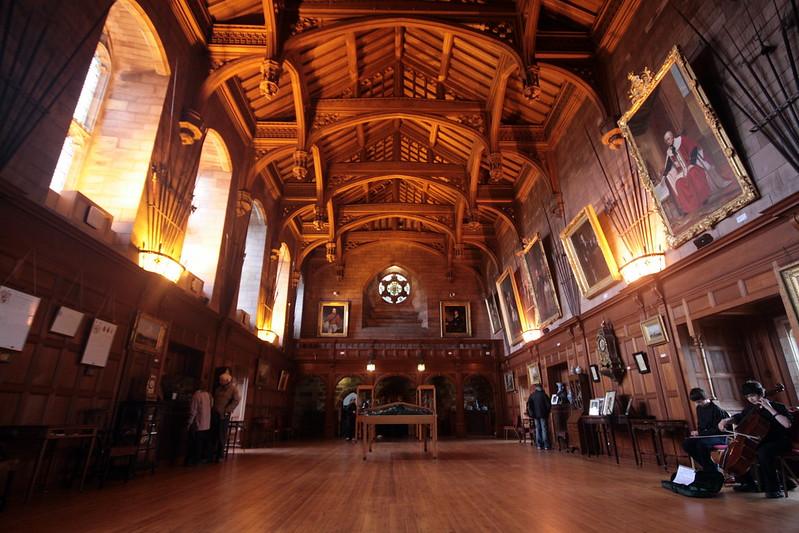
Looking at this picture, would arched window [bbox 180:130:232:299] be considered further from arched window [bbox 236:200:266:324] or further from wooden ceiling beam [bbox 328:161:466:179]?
wooden ceiling beam [bbox 328:161:466:179]

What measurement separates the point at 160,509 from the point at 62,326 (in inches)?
94.4

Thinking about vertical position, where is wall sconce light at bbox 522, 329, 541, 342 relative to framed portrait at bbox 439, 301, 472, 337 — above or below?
below

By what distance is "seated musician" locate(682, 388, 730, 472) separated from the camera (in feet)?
14.1

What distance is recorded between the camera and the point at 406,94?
468 inches

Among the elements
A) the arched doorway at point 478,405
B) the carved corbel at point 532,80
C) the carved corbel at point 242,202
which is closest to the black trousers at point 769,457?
the carved corbel at point 532,80

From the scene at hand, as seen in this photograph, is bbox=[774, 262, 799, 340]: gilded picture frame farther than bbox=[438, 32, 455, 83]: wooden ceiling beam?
No

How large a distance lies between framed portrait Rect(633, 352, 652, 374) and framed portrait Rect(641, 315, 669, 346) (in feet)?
0.95

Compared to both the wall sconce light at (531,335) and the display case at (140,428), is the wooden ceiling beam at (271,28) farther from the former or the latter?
the wall sconce light at (531,335)

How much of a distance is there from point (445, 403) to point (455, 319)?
11.6ft

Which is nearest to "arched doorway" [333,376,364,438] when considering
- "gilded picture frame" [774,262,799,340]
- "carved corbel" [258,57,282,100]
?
"carved corbel" [258,57,282,100]

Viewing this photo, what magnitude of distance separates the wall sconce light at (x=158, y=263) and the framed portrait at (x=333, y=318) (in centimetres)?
1058

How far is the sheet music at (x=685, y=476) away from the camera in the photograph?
149 inches

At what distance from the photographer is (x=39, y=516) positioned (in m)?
3.09

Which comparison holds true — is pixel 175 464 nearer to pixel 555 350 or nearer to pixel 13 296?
pixel 13 296
